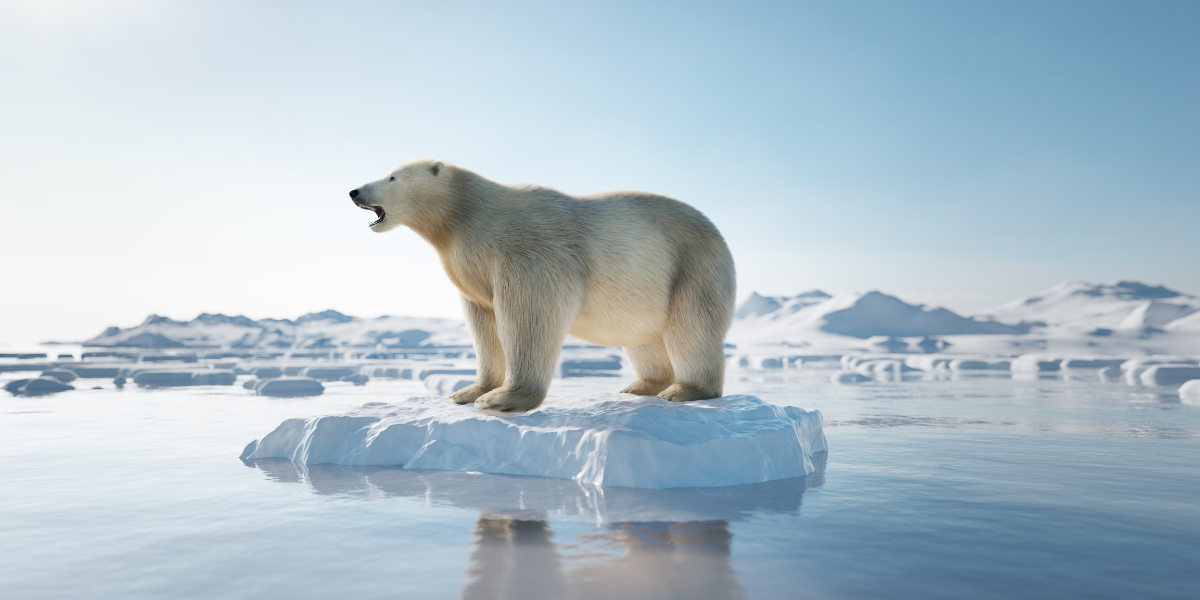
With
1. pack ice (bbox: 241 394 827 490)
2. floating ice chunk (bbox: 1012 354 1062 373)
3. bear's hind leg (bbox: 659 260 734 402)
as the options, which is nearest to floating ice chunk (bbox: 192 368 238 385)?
pack ice (bbox: 241 394 827 490)

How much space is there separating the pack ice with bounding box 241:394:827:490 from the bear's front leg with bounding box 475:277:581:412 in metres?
0.21

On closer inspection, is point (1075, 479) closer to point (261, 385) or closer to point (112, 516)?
point (112, 516)

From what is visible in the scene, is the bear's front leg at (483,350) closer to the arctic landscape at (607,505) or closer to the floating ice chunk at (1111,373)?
the arctic landscape at (607,505)

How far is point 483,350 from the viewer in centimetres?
579

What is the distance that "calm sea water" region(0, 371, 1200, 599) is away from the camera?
2.75 metres

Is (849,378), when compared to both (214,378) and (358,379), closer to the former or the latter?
(358,379)

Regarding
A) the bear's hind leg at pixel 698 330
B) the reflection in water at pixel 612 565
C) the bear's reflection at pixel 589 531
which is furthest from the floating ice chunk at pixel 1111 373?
the reflection in water at pixel 612 565

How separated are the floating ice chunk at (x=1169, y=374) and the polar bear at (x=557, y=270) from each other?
83.2 ft

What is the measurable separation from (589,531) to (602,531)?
74 millimetres

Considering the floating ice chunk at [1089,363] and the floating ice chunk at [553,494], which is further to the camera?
the floating ice chunk at [1089,363]

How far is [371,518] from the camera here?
3.78 meters

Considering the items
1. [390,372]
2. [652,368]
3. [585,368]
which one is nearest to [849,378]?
[585,368]

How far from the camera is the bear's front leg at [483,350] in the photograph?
18.9ft

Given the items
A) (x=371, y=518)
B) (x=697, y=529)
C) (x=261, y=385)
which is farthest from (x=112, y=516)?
(x=261, y=385)
